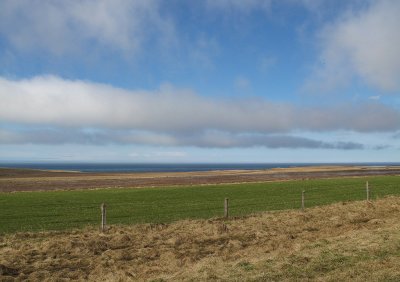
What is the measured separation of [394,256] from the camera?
527 inches

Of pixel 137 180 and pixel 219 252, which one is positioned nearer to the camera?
pixel 219 252

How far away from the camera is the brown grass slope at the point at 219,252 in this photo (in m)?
12.5

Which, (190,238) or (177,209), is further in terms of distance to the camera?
(177,209)

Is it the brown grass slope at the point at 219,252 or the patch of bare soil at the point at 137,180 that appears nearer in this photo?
the brown grass slope at the point at 219,252

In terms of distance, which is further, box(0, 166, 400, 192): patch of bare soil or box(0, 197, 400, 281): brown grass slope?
box(0, 166, 400, 192): patch of bare soil

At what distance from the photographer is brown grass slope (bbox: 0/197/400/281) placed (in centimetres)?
1250

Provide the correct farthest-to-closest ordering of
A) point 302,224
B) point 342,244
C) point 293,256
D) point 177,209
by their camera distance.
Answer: point 177,209 < point 302,224 < point 342,244 < point 293,256

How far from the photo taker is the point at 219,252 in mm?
16859

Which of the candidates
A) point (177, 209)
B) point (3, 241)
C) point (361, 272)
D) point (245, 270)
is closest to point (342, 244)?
point (361, 272)

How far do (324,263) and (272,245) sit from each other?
4473mm

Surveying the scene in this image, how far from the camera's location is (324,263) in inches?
514

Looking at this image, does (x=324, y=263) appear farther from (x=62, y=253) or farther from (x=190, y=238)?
(x=62, y=253)

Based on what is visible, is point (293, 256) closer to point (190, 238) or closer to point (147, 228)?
point (190, 238)

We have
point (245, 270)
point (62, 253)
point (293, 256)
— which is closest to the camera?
point (245, 270)
